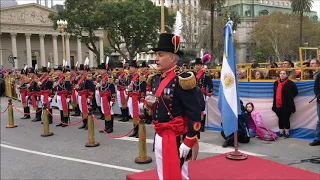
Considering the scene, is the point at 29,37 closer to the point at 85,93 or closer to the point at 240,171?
the point at 85,93

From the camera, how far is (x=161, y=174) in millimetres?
3967

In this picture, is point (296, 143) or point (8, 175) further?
point (296, 143)

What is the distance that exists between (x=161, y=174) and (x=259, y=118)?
5.69m

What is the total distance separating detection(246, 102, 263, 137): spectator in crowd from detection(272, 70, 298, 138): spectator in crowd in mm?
509

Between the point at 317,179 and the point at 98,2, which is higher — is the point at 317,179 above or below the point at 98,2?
below

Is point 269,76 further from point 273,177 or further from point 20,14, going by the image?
point 20,14

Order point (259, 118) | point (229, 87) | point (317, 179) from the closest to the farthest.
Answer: point (317, 179)
point (229, 87)
point (259, 118)

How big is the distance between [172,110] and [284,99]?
5598 mm

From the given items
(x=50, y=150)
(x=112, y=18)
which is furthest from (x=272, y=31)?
(x=50, y=150)

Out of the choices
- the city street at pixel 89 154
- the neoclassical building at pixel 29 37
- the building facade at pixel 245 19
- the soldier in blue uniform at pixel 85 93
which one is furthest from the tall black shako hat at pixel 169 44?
the building facade at pixel 245 19

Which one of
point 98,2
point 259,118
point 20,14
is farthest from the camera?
point 20,14

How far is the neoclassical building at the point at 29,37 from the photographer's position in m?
62.5

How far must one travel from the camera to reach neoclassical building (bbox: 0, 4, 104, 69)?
2459 inches

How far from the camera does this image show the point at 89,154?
793cm
